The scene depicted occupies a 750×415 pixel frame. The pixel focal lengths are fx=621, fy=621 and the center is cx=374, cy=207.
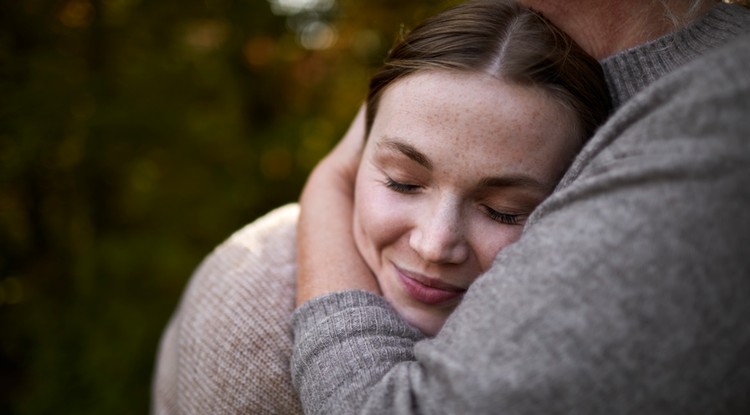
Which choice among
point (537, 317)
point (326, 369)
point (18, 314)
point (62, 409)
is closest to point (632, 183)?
point (537, 317)

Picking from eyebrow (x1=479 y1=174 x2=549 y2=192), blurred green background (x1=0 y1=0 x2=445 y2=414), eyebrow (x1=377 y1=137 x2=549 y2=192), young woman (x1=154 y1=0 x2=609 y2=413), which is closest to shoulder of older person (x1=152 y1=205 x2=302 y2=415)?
young woman (x1=154 y1=0 x2=609 y2=413)

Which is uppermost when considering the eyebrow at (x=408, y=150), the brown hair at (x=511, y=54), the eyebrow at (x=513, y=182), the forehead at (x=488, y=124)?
the brown hair at (x=511, y=54)

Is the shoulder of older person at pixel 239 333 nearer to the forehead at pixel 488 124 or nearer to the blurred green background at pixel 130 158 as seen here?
the forehead at pixel 488 124

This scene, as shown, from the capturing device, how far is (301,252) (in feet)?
5.89

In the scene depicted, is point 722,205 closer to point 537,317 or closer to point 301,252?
point 537,317

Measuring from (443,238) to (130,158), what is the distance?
2.29 m

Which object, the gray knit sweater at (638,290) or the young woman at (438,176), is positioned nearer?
the gray knit sweater at (638,290)

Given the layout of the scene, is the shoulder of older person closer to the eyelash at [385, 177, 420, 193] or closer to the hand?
the hand

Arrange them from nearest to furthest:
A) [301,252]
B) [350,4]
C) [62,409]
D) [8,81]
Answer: [301,252] < [8,81] < [62,409] < [350,4]

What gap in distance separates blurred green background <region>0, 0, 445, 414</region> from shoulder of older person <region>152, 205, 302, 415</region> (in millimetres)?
1247

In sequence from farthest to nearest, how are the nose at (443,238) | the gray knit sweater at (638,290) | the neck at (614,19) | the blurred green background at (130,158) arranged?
the blurred green background at (130,158) < the neck at (614,19) < the nose at (443,238) < the gray knit sweater at (638,290)

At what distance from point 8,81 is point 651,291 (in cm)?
287

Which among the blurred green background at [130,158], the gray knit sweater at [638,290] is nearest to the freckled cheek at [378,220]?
the gray knit sweater at [638,290]

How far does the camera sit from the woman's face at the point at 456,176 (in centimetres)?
145
